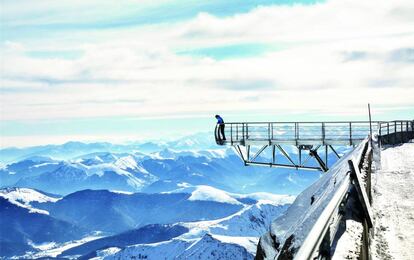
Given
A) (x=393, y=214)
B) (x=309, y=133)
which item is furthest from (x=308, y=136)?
(x=393, y=214)

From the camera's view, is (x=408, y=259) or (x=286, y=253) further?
(x=286, y=253)

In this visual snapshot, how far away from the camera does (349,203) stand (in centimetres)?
877

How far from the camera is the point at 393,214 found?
10.7 m

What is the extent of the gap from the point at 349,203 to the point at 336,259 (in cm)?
282

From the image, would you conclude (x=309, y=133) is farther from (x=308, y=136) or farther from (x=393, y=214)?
(x=393, y=214)

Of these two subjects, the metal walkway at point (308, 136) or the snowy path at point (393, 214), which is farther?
the metal walkway at point (308, 136)

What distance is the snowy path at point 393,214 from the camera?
802 cm

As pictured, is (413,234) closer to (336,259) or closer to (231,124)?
(336,259)

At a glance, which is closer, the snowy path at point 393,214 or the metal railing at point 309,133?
the snowy path at point 393,214

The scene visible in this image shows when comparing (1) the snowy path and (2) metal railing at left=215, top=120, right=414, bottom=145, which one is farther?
(2) metal railing at left=215, top=120, right=414, bottom=145

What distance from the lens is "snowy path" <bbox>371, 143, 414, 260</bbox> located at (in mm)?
8023

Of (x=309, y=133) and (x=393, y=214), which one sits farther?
(x=309, y=133)

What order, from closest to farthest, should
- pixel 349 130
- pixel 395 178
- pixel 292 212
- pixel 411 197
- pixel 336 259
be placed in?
pixel 336 259 < pixel 411 197 < pixel 292 212 < pixel 395 178 < pixel 349 130

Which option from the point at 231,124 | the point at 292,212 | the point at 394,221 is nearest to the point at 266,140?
the point at 231,124
